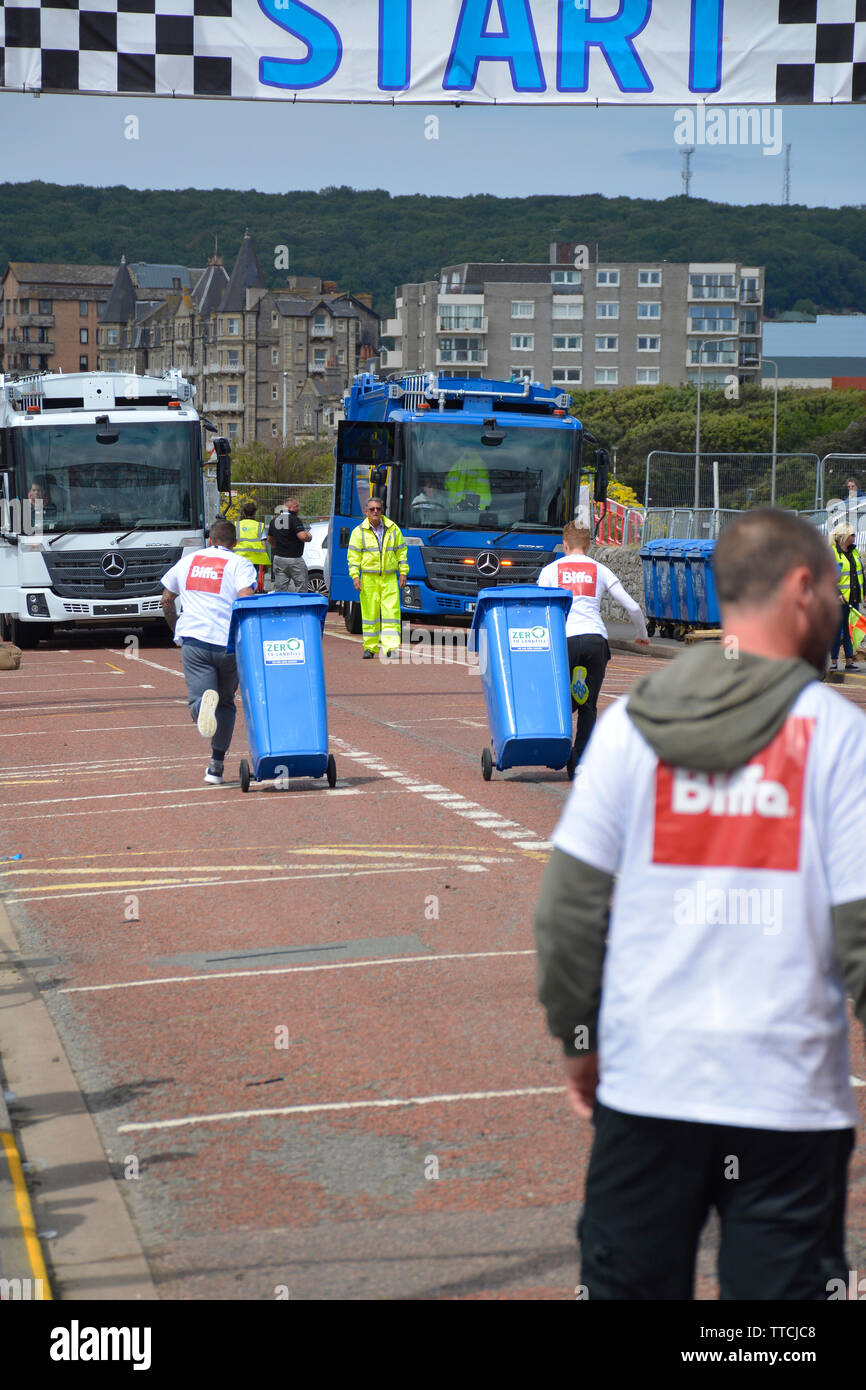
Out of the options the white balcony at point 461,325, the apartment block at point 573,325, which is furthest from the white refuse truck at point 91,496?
the apartment block at point 573,325

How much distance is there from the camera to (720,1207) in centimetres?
281

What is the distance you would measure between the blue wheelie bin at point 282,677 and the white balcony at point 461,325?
164 meters

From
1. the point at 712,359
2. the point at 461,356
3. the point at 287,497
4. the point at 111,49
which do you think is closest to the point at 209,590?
the point at 111,49

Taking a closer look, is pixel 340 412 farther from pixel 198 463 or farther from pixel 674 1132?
pixel 674 1132

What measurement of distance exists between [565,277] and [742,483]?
15455 centimetres

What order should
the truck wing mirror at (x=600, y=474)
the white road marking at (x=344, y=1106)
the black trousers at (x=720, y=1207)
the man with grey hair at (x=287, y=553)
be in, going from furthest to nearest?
the man with grey hair at (x=287, y=553)
the truck wing mirror at (x=600, y=474)
the white road marking at (x=344, y=1106)
the black trousers at (x=720, y=1207)

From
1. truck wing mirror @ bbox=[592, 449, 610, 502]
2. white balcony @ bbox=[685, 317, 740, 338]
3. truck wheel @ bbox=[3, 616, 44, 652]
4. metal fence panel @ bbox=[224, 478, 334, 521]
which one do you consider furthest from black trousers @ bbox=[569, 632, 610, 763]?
white balcony @ bbox=[685, 317, 740, 338]

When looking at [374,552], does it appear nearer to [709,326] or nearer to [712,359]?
[712,359]

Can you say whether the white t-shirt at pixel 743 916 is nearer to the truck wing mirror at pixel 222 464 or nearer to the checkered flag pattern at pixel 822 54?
the checkered flag pattern at pixel 822 54

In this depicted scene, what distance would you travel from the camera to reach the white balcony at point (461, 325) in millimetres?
172375

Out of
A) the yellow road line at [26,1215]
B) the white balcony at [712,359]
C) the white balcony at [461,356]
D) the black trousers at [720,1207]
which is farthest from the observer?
the white balcony at [712,359]

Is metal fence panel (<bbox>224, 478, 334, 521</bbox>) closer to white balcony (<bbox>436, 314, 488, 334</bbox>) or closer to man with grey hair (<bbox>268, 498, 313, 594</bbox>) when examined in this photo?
man with grey hair (<bbox>268, 498, 313, 594</bbox>)

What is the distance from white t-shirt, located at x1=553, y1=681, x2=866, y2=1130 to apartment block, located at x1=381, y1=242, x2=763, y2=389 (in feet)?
568
